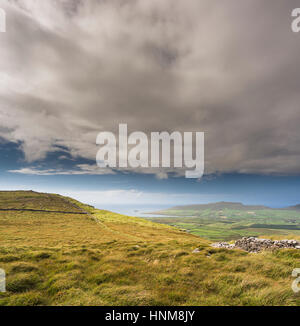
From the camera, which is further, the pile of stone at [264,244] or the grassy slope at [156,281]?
the pile of stone at [264,244]

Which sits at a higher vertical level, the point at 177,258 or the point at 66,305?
the point at 66,305

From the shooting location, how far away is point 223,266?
11.4 metres

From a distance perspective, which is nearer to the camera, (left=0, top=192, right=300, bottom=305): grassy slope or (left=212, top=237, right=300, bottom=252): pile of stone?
(left=0, top=192, right=300, bottom=305): grassy slope

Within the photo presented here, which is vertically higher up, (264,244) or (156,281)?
(156,281)

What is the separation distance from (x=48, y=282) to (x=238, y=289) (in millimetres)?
10168

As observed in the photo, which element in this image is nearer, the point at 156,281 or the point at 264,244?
the point at 156,281
